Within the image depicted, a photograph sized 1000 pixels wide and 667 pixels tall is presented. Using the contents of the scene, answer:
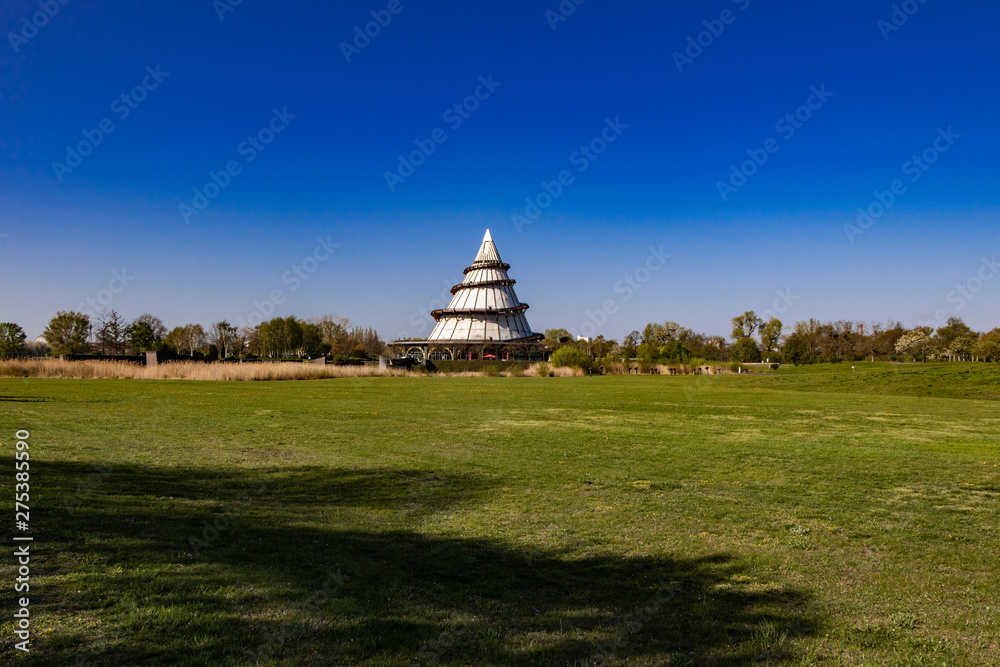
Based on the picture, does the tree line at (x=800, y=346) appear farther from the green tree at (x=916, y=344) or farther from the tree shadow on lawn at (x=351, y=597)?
the tree shadow on lawn at (x=351, y=597)

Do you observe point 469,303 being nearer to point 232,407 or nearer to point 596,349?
point 596,349

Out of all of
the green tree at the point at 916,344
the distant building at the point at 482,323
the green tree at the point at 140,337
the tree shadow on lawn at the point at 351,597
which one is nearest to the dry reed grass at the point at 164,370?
the tree shadow on lawn at the point at 351,597

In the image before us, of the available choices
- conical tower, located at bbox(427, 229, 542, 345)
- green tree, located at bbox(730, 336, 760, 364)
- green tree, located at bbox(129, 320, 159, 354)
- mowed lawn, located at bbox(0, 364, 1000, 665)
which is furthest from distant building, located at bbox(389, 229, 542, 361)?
mowed lawn, located at bbox(0, 364, 1000, 665)

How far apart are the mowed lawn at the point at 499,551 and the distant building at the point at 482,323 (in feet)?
254

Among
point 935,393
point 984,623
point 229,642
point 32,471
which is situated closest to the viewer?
point 229,642

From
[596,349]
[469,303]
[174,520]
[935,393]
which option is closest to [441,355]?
[469,303]

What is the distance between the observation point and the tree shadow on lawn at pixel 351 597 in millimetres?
3486

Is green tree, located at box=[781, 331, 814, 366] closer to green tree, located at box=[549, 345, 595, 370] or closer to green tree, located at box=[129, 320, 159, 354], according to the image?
green tree, located at box=[549, 345, 595, 370]

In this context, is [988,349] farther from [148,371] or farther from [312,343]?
[312,343]

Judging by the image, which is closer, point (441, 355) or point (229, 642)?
point (229, 642)

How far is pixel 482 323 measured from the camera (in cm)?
9381

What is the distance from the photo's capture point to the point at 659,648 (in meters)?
3.68

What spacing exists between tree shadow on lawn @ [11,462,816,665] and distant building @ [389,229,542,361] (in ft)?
266

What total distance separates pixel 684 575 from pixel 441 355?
88.2 meters
